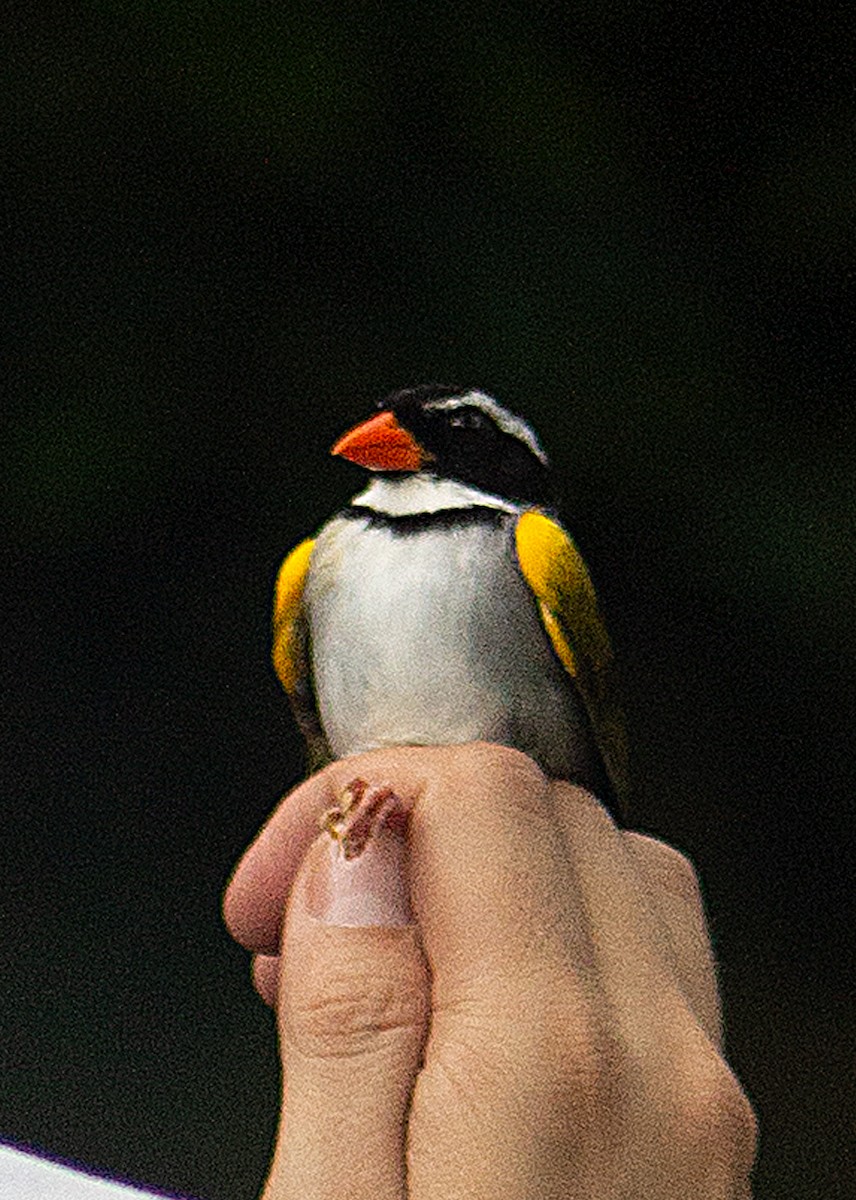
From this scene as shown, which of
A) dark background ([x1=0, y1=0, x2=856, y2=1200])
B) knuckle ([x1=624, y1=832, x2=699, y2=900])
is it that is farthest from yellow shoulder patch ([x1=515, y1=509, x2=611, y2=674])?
dark background ([x1=0, y1=0, x2=856, y2=1200])

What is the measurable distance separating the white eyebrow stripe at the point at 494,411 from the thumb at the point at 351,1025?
0.92 ft

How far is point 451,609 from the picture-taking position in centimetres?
69

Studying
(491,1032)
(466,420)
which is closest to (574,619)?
(466,420)

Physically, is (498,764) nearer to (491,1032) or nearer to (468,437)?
(491,1032)

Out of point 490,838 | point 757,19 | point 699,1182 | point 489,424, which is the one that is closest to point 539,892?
point 490,838

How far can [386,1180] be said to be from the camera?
51 cm

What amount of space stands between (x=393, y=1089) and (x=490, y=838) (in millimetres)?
110

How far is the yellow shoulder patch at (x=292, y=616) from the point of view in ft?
2.54

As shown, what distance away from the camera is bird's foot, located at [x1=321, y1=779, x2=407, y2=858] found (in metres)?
0.57

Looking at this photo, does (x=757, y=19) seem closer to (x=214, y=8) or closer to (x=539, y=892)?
(x=214, y=8)

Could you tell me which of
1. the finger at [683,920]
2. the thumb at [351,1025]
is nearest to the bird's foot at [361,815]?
the thumb at [351,1025]

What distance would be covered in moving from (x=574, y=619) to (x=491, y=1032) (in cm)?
27

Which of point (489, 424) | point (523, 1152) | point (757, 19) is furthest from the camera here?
point (757, 19)

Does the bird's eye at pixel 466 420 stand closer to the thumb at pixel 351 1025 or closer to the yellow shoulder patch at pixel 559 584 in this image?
the yellow shoulder patch at pixel 559 584
